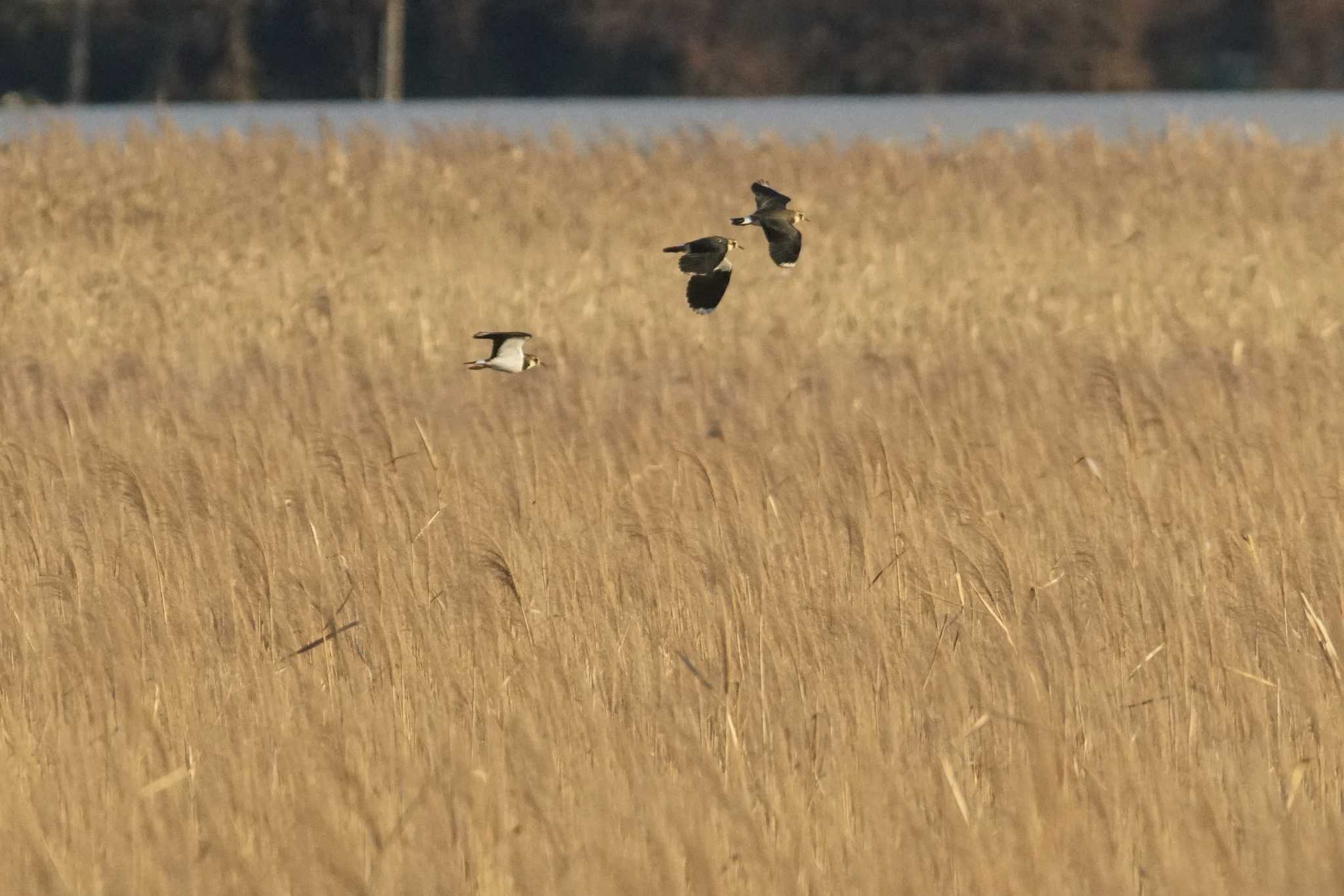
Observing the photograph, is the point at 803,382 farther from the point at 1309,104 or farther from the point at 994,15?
the point at 994,15

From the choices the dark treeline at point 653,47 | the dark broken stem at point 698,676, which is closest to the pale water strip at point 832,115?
the dark treeline at point 653,47

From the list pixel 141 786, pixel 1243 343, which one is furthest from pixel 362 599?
pixel 1243 343

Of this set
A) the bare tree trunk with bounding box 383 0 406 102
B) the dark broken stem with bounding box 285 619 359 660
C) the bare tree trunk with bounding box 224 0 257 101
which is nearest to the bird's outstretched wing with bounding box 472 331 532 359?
the dark broken stem with bounding box 285 619 359 660

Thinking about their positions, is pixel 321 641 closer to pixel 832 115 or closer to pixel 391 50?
pixel 832 115

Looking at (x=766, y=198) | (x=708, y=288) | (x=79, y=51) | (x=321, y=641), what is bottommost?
(x=321, y=641)

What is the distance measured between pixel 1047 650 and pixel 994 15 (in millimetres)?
25840

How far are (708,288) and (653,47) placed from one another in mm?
26313

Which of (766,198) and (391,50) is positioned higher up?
(391,50)

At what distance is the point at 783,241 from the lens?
3.23 m

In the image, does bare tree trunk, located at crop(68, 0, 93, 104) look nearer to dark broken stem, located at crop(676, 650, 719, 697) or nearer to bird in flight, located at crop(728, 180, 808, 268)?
bird in flight, located at crop(728, 180, 808, 268)

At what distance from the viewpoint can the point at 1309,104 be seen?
692 inches

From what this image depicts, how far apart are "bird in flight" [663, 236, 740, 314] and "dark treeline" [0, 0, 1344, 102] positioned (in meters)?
25.1

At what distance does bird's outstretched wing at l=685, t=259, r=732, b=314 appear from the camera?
327 centimetres

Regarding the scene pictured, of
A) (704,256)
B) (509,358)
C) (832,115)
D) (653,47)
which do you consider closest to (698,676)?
(509,358)
